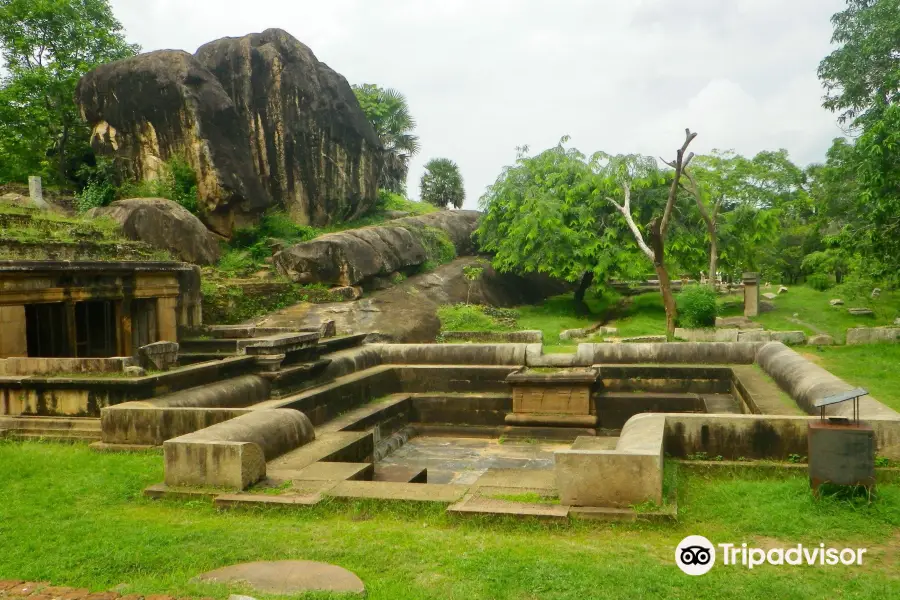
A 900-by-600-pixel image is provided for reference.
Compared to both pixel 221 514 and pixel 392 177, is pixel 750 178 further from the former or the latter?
pixel 221 514

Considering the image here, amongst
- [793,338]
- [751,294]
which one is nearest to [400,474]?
[793,338]

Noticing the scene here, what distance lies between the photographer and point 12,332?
9.51m

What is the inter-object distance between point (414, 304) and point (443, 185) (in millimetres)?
20738

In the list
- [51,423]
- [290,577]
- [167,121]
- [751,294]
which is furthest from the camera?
[751,294]

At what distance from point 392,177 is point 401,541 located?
37403mm

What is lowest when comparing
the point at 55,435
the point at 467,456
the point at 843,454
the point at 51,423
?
the point at 467,456

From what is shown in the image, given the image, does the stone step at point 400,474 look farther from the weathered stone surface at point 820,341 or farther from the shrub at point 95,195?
the shrub at point 95,195

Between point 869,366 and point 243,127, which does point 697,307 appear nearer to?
point 869,366

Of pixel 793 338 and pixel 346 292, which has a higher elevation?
pixel 346 292

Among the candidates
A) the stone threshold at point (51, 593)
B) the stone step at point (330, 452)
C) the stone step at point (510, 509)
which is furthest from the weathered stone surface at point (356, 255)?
the stone threshold at point (51, 593)

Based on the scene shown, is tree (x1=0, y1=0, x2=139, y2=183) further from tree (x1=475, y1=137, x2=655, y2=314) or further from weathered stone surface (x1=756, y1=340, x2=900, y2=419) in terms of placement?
weathered stone surface (x1=756, y1=340, x2=900, y2=419)

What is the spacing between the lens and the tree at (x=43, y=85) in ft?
77.1

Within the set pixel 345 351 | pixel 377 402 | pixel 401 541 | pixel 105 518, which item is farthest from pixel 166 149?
pixel 401 541

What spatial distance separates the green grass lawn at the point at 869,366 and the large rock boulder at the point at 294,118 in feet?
59.6
